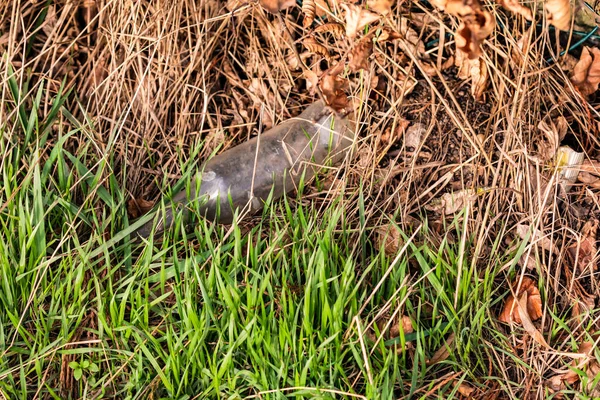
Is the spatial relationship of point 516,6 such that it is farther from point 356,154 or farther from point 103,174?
point 103,174

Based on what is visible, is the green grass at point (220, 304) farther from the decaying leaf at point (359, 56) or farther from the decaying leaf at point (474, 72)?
the decaying leaf at point (474, 72)

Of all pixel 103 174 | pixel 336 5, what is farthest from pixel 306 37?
pixel 103 174

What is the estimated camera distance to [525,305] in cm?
229

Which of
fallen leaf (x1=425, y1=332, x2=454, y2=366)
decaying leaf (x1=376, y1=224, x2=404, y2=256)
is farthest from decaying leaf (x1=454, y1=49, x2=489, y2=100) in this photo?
fallen leaf (x1=425, y1=332, x2=454, y2=366)

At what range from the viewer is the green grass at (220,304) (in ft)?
6.84

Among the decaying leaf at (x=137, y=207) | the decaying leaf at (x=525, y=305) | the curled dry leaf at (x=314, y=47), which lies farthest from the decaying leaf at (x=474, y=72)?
the decaying leaf at (x=137, y=207)

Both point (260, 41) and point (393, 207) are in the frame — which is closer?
point (393, 207)

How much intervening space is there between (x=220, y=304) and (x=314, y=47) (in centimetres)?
103

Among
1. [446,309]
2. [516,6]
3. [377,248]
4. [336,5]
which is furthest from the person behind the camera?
[336,5]

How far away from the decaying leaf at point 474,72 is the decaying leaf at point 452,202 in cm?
35

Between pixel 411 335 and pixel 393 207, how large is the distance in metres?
0.52

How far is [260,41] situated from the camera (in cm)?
288

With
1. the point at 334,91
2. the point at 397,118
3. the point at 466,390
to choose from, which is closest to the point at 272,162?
the point at 334,91

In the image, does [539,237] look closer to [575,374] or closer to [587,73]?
[575,374]
